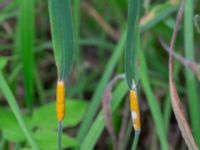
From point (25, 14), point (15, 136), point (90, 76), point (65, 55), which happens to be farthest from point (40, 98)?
point (65, 55)

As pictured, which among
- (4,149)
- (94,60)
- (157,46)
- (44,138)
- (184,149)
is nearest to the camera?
(44,138)

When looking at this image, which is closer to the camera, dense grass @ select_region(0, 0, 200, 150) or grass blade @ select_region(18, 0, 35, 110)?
Answer: dense grass @ select_region(0, 0, 200, 150)

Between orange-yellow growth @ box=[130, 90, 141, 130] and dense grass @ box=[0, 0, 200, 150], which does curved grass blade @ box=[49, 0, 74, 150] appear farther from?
orange-yellow growth @ box=[130, 90, 141, 130]

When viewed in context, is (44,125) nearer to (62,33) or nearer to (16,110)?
(16,110)

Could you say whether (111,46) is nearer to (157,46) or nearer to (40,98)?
(157,46)

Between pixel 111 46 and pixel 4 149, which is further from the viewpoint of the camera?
pixel 111 46

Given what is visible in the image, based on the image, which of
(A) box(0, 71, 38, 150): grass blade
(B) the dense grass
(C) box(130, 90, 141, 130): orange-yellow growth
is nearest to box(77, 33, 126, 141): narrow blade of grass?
(B) the dense grass

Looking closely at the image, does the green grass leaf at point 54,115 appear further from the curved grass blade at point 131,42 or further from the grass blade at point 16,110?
the curved grass blade at point 131,42
